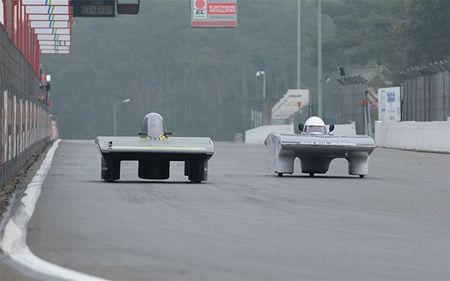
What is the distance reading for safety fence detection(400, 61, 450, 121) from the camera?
46969 mm

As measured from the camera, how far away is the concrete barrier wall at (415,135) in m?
42.8

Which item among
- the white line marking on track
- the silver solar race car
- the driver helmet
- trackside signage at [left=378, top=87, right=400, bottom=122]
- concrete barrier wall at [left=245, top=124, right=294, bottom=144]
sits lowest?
concrete barrier wall at [left=245, top=124, right=294, bottom=144]

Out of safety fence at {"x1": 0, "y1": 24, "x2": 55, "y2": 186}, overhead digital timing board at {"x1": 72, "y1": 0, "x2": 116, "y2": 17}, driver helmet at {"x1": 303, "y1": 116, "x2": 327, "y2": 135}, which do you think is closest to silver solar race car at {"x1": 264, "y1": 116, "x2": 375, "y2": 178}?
driver helmet at {"x1": 303, "y1": 116, "x2": 327, "y2": 135}

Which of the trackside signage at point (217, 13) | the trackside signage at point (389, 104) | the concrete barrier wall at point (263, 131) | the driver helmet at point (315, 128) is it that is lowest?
the concrete barrier wall at point (263, 131)

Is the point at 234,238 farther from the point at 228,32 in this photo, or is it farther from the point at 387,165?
the point at 228,32

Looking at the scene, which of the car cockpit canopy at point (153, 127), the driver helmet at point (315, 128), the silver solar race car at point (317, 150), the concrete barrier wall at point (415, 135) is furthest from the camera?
the concrete barrier wall at point (415, 135)

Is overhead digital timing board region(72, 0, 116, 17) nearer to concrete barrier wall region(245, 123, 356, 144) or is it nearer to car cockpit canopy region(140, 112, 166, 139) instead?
concrete barrier wall region(245, 123, 356, 144)

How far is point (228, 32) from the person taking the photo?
644 feet

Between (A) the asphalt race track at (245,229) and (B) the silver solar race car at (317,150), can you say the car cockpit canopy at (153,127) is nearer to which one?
(A) the asphalt race track at (245,229)

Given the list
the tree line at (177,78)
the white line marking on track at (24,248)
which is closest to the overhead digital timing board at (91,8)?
the white line marking on track at (24,248)

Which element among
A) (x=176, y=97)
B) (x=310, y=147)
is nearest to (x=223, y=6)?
(x=310, y=147)

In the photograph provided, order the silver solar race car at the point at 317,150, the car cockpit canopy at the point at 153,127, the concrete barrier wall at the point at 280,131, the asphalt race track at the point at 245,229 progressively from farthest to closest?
1. the concrete barrier wall at the point at 280,131
2. the silver solar race car at the point at 317,150
3. the car cockpit canopy at the point at 153,127
4. the asphalt race track at the point at 245,229

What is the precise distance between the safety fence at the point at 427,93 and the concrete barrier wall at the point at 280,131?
5.78 metres

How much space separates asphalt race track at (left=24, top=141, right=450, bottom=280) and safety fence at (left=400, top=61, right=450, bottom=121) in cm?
2512
